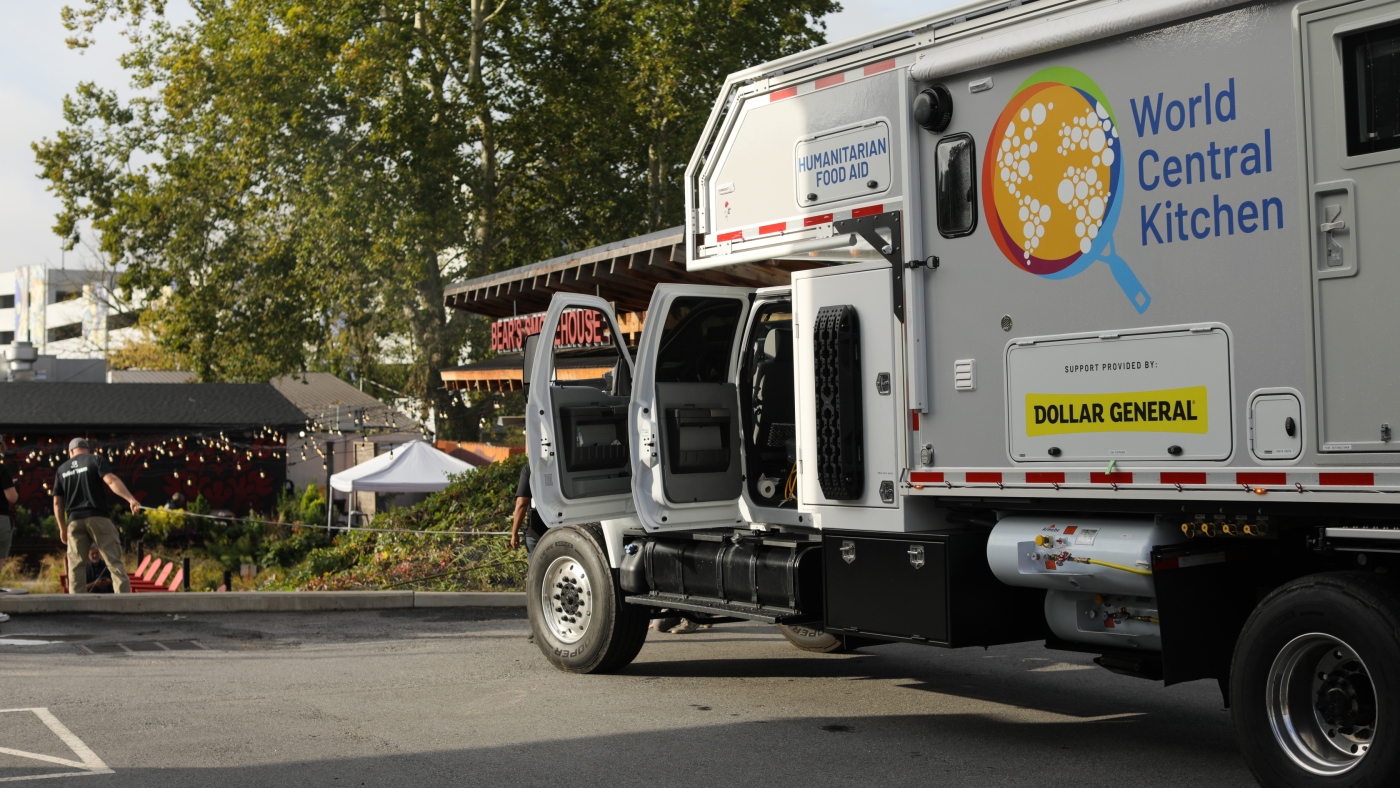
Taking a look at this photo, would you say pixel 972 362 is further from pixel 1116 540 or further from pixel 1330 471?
pixel 1330 471

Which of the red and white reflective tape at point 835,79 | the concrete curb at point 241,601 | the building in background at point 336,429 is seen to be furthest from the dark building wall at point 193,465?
the red and white reflective tape at point 835,79

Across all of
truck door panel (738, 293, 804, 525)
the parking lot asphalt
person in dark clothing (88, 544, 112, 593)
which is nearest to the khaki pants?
person in dark clothing (88, 544, 112, 593)

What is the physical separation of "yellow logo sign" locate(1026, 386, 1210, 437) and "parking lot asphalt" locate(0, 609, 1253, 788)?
1670 mm

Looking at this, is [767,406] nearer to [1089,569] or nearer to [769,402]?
[769,402]

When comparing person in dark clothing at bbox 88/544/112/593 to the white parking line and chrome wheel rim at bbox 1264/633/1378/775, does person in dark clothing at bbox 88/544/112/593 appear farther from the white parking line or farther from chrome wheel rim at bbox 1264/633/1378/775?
chrome wheel rim at bbox 1264/633/1378/775

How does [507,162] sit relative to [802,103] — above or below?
above

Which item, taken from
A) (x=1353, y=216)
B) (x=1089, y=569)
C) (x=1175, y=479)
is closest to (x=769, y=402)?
(x=1089, y=569)

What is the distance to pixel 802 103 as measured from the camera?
8.15 m

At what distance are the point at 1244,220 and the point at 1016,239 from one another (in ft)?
3.96

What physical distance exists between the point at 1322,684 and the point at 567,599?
17.3 ft

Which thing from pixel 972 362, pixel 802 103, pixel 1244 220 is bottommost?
pixel 972 362

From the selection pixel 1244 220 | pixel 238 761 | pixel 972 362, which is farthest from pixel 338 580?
pixel 1244 220

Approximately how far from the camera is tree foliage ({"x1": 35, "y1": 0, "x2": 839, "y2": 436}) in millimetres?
29547

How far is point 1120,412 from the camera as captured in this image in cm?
622
